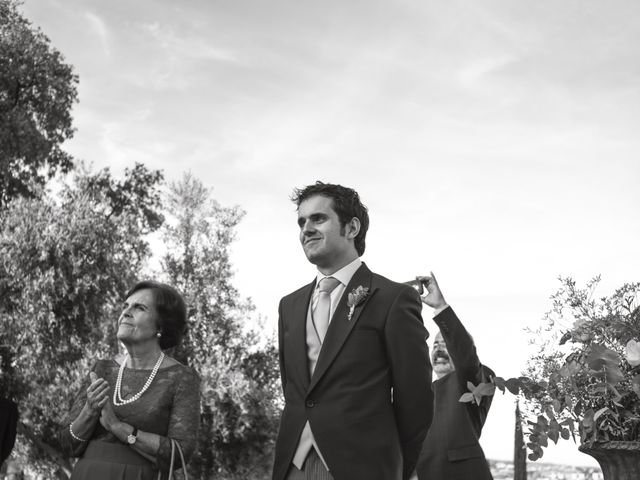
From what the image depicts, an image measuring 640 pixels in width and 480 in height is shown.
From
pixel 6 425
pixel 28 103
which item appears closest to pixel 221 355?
pixel 28 103

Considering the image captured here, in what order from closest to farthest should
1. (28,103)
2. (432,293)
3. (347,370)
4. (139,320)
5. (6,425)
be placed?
(347,370) < (432,293) < (139,320) < (6,425) < (28,103)

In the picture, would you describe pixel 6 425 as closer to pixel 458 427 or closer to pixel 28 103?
pixel 458 427

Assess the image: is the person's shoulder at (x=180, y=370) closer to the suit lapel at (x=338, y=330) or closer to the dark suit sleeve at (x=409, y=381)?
the suit lapel at (x=338, y=330)

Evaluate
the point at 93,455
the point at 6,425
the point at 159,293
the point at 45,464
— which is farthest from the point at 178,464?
the point at 45,464

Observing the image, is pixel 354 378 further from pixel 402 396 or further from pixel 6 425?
pixel 6 425

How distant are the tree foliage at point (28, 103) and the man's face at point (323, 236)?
1800cm

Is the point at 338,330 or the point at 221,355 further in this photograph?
the point at 221,355

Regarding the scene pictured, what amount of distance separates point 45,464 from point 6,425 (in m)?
25.9

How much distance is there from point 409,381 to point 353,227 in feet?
3.20

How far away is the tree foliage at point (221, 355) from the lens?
89.8 ft

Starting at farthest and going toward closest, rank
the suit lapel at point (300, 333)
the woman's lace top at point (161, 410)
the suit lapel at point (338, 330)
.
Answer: the woman's lace top at point (161, 410)
the suit lapel at point (300, 333)
the suit lapel at point (338, 330)

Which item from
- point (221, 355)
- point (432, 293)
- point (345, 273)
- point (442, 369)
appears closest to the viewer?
point (345, 273)

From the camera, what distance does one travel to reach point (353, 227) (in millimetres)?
4078

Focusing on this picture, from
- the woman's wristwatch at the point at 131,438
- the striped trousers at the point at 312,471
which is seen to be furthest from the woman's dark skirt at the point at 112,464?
the striped trousers at the point at 312,471
